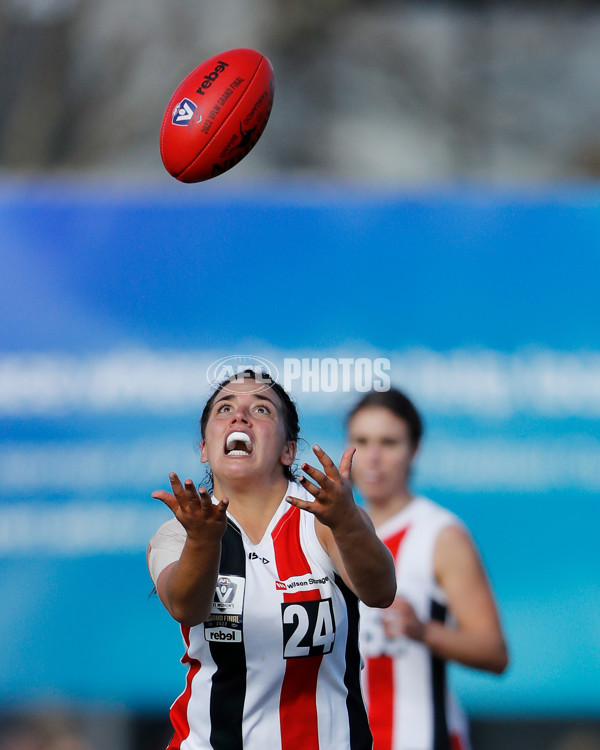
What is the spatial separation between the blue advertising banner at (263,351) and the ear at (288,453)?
346 centimetres

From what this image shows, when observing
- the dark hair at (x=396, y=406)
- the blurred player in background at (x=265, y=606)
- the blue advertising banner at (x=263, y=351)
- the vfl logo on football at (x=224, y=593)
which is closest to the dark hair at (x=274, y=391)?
the blurred player in background at (x=265, y=606)

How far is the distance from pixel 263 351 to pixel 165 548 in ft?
11.5

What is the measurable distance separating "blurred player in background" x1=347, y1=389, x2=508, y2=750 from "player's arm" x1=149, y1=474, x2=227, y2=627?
172 centimetres

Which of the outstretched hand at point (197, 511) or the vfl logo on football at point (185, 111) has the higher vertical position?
the vfl logo on football at point (185, 111)

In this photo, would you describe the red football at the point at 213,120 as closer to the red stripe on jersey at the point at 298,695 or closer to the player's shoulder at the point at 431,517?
the red stripe on jersey at the point at 298,695

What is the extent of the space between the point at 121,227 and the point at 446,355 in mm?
1976

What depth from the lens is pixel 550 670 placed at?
5281 mm

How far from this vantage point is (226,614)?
1785 millimetres

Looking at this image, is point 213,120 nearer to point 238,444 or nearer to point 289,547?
point 238,444

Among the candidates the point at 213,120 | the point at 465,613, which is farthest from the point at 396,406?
the point at 213,120

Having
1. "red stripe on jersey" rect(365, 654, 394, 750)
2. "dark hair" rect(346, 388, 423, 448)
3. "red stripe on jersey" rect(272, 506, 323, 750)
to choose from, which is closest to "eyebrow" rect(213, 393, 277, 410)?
"red stripe on jersey" rect(272, 506, 323, 750)

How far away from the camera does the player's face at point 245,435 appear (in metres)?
1.77

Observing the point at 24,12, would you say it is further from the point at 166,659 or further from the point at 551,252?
the point at 166,659

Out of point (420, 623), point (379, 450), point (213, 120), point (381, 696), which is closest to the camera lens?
point (213, 120)
